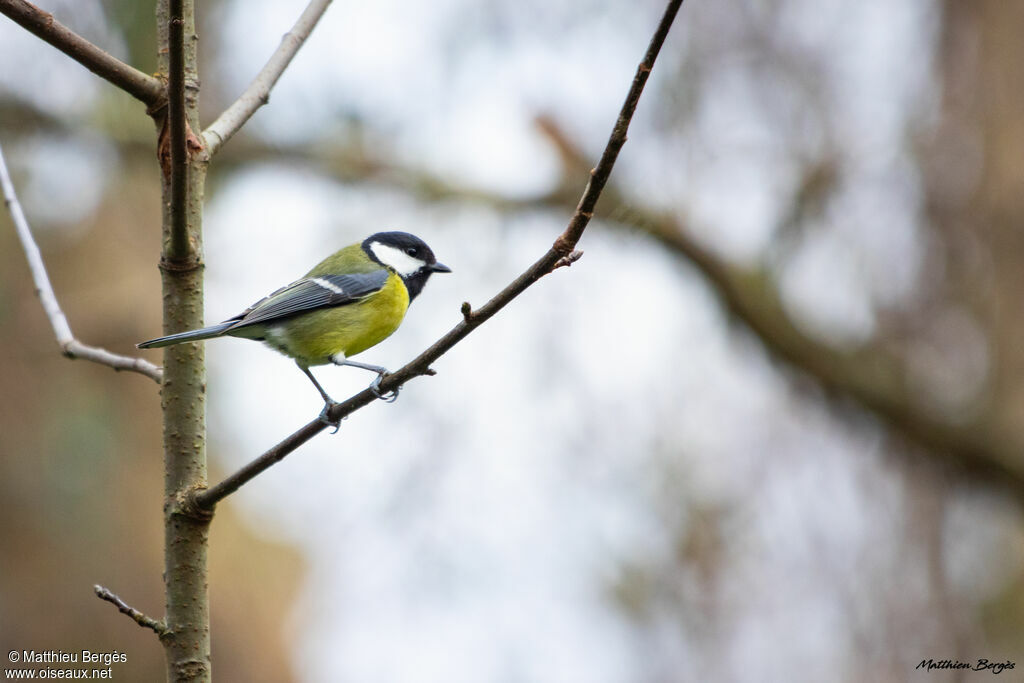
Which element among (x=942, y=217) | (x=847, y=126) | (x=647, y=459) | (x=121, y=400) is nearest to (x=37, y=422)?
(x=121, y=400)

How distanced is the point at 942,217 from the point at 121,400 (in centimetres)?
554

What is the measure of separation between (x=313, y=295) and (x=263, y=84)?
112 centimetres

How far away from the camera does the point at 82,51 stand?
1.82 metres

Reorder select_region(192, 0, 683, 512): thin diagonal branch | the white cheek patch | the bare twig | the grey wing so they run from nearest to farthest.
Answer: select_region(192, 0, 683, 512): thin diagonal branch → the bare twig → the grey wing → the white cheek patch

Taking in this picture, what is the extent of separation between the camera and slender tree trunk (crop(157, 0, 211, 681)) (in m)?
1.84

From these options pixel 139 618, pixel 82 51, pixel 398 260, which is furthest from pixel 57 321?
A: pixel 398 260

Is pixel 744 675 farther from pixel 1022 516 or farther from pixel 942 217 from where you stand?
pixel 942 217

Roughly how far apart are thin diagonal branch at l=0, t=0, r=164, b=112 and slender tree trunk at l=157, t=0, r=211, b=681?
0.07m

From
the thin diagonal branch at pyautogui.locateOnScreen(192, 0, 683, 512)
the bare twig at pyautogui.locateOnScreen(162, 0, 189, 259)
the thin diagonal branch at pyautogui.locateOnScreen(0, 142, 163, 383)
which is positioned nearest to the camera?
the thin diagonal branch at pyautogui.locateOnScreen(192, 0, 683, 512)

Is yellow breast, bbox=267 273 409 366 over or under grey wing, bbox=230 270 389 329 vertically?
under

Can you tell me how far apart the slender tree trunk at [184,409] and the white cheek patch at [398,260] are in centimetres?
170

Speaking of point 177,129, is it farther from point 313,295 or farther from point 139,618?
point 313,295

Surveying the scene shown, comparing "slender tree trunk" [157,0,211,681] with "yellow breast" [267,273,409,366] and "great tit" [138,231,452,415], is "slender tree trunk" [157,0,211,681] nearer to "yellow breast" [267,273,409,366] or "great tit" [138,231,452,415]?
"great tit" [138,231,452,415]

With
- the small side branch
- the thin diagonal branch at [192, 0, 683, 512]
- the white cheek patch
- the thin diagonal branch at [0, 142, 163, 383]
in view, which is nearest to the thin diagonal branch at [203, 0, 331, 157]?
the thin diagonal branch at [0, 142, 163, 383]
